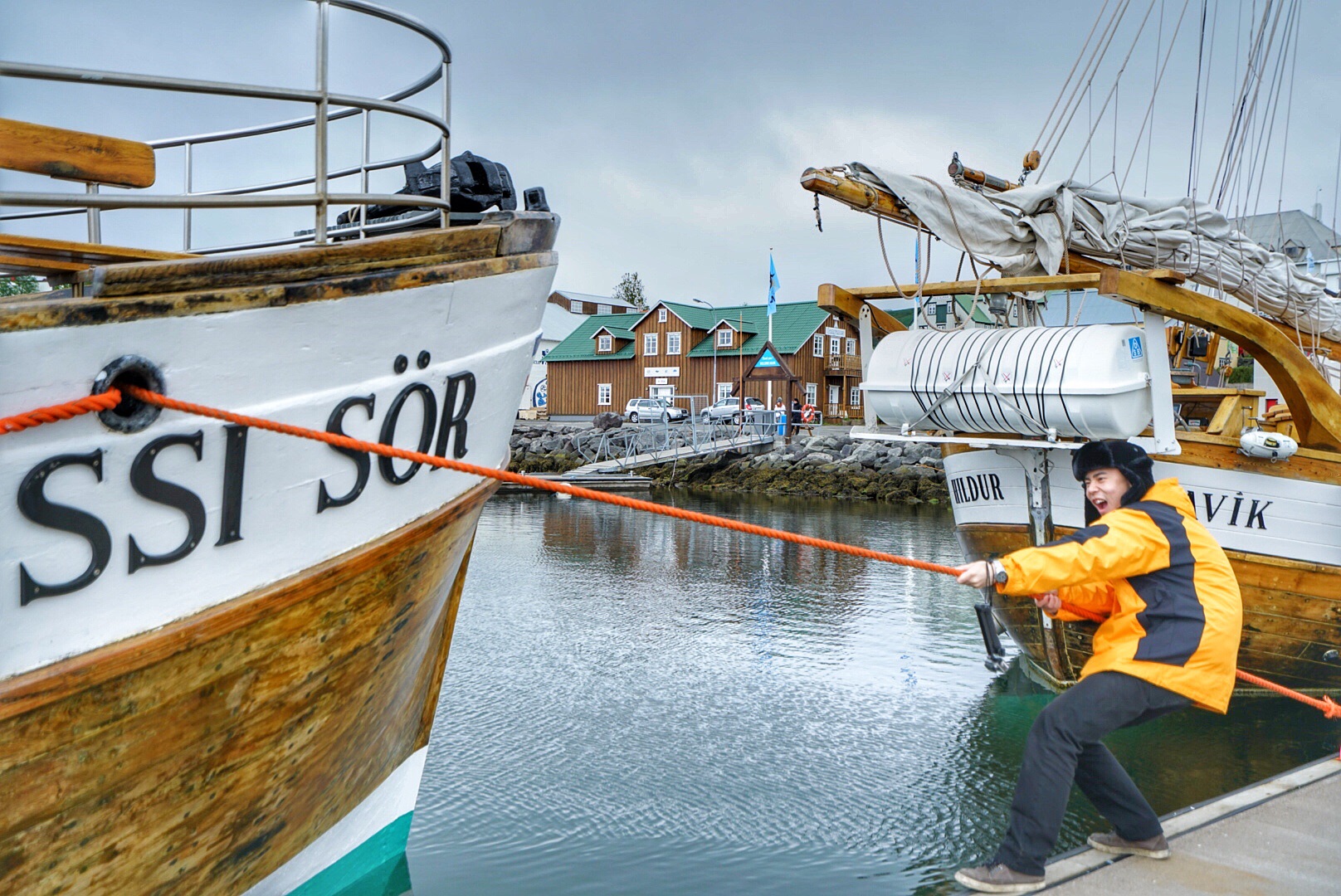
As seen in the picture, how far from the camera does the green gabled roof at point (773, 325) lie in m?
43.2

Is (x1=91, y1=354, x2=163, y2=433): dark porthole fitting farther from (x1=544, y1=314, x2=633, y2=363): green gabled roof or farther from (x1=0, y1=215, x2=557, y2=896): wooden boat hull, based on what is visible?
(x1=544, y1=314, x2=633, y2=363): green gabled roof

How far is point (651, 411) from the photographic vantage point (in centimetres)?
4103

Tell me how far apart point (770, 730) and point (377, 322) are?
16.8ft

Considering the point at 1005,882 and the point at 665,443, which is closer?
the point at 1005,882

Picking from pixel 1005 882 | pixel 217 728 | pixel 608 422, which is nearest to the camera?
pixel 217 728

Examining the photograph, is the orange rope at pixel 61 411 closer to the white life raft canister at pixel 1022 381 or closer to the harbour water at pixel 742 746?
the harbour water at pixel 742 746

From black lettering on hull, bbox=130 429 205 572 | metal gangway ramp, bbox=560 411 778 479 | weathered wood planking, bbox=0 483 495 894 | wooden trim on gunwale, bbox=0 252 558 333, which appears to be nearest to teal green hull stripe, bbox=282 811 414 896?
weathered wood planking, bbox=0 483 495 894

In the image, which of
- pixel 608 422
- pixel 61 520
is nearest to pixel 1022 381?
pixel 61 520

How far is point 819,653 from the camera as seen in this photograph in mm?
9711

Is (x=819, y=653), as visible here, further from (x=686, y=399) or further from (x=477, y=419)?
(x=686, y=399)

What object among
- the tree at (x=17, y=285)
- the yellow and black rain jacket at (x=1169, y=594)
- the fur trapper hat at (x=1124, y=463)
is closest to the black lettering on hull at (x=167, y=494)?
the yellow and black rain jacket at (x=1169, y=594)

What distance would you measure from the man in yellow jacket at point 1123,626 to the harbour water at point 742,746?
1652mm

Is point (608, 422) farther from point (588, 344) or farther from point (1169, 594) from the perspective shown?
point (1169, 594)

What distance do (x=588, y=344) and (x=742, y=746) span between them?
42065mm
